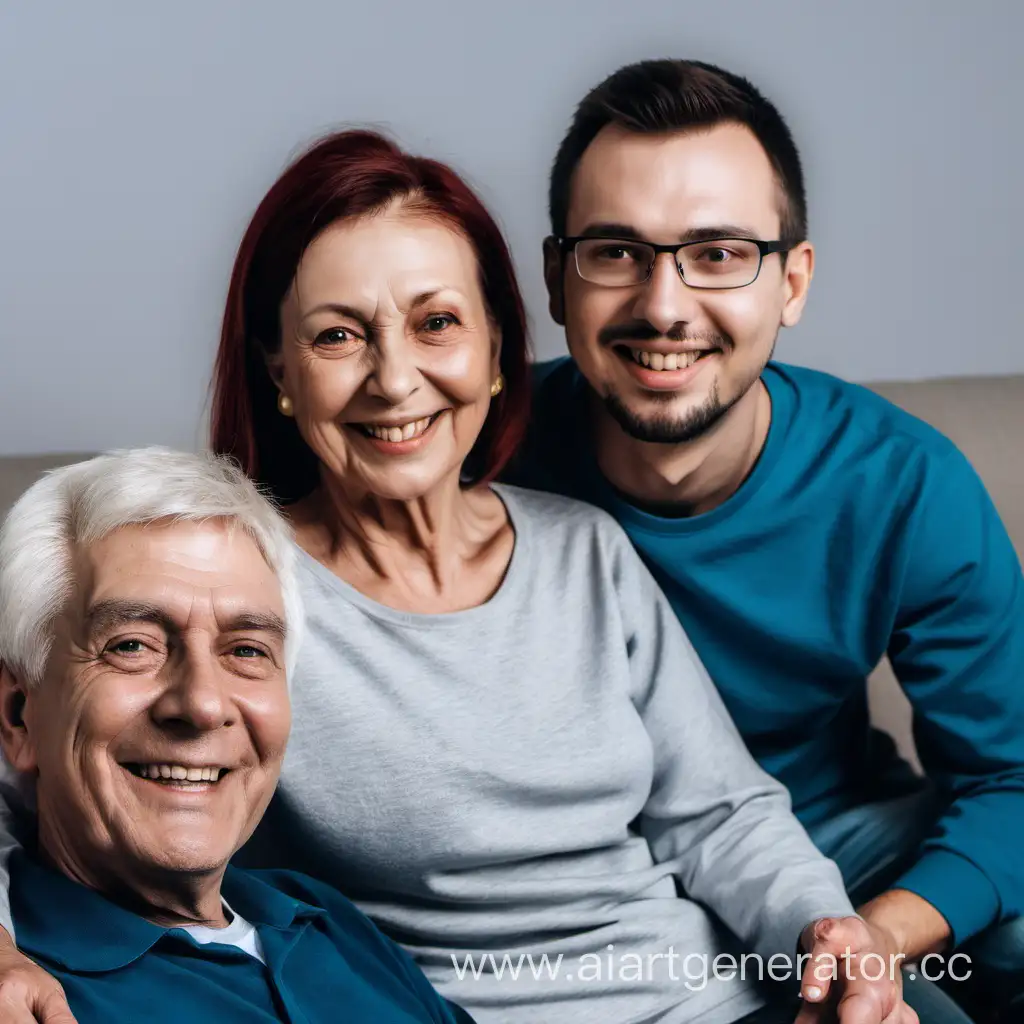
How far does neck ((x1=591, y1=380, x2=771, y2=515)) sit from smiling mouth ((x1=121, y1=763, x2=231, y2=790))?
0.82 metres

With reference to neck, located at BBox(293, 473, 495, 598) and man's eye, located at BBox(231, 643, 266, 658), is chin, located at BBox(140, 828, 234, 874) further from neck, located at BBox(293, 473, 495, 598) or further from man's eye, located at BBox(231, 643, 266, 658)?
neck, located at BBox(293, 473, 495, 598)

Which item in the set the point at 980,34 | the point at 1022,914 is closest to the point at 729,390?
the point at 1022,914

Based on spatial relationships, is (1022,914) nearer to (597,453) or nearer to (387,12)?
(597,453)

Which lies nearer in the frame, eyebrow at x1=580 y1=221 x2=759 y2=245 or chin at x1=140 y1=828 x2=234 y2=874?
chin at x1=140 y1=828 x2=234 y2=874

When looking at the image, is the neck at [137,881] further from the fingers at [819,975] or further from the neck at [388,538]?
the fingers at [819,975]

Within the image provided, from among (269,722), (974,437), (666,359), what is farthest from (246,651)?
(974,437)

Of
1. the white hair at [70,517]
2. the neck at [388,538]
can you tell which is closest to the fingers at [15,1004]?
the white hair at [70,517]

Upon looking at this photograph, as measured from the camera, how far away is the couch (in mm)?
2527

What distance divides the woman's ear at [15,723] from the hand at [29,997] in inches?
9.9

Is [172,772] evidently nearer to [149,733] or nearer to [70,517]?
[149,733]

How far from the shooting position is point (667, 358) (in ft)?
6.49

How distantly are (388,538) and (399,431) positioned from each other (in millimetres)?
165

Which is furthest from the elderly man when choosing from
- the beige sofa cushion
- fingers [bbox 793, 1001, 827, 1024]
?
the beige sofa cushion

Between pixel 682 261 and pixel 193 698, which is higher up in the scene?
Answer: pixel 682 261
